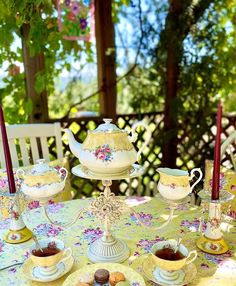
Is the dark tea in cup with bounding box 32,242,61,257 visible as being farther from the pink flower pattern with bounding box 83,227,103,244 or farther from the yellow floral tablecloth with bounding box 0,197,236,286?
the pink flower pattern with bounding box 83,227,103,244

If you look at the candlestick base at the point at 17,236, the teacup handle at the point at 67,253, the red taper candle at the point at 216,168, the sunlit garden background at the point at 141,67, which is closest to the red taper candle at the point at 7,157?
the candlestick base at the point at 17,236

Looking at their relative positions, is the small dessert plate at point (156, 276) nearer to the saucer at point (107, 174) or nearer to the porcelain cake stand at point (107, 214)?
the porcelain cake stand at point (107, 214)

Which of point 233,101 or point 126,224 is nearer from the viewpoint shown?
point 126,224

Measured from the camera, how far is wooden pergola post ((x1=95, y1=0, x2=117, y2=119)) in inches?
89.4

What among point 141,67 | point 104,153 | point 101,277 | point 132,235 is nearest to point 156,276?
point 101,277

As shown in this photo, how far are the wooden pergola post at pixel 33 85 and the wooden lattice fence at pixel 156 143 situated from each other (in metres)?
0.23

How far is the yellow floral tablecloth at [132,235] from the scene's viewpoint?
2.88 ft

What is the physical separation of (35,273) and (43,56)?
61.3 inches

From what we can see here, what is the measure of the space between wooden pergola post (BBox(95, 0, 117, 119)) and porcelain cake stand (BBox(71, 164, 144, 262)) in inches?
59.5

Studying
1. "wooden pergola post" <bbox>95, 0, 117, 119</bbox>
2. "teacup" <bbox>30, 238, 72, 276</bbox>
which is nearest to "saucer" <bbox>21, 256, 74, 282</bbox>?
"teacup" <bbox>30, 238, 72, 276</bbox>

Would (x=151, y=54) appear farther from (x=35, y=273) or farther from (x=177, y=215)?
(x=35, y=273)

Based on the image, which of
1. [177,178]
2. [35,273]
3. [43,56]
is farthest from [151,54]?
[35,273]

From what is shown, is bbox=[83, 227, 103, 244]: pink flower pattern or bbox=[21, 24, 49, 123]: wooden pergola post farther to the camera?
bbox=[21, 24, 49, 123]: wooden pergola post

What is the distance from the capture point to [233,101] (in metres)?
3.75
